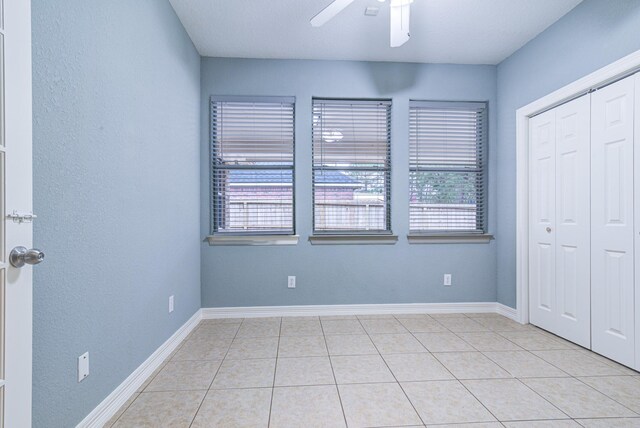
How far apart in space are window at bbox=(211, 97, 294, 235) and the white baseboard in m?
2.31

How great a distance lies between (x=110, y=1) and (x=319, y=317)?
2836mm

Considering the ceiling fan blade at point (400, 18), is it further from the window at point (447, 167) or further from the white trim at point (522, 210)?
the white trim at point (522, 210)

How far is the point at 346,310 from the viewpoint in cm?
321

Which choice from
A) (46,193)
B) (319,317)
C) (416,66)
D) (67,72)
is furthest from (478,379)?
(416,66)

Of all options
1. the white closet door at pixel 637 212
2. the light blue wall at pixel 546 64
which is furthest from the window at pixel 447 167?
the white closet door at pixel 637 212

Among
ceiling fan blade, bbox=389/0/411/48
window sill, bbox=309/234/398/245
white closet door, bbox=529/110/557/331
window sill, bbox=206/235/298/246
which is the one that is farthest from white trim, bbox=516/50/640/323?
window sill, bbox=206/235/298/246

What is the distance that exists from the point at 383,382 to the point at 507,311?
6.44 ft

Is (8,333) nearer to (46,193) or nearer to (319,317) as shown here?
(46,193)

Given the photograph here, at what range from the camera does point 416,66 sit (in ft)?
10.8

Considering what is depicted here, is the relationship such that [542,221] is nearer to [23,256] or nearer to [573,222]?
[573,222]

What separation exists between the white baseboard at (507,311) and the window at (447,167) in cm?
80

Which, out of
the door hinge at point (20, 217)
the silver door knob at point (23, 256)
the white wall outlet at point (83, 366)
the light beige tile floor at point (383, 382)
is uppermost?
the door hinge at point (20, 217)

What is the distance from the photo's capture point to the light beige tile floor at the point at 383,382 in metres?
1.57

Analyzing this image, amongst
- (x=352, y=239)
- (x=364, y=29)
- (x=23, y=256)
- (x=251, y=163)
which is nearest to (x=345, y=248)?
(x=352, y=239)
